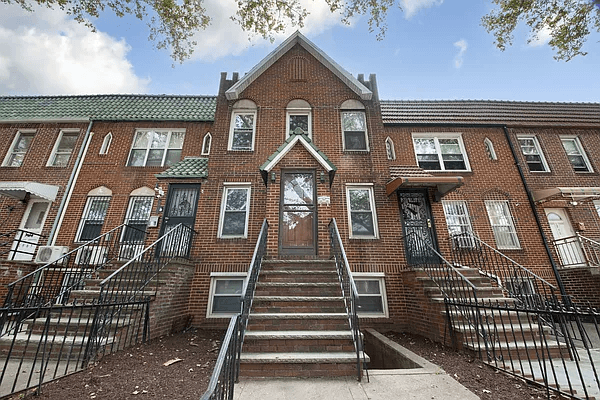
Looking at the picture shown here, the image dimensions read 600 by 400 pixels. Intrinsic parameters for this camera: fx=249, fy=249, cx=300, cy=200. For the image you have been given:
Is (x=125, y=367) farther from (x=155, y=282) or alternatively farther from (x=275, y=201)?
(x=275, y=201)

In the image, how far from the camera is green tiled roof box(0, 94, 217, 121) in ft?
36.1

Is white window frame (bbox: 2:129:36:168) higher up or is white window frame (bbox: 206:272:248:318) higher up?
white window frame (bbox: 2:129:36:168)

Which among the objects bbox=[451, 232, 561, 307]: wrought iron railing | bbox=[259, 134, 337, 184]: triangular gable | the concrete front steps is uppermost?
bbox=[259, 134, 337, 184]: triangular gable

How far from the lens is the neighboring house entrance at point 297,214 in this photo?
7176 millimetres

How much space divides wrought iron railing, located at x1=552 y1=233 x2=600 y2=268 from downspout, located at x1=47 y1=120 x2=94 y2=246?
1824 cm

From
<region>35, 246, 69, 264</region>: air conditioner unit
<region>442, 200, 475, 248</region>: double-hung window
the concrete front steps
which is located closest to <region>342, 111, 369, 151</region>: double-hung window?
<region>442, 200, 475, 248</region>: double-hung window

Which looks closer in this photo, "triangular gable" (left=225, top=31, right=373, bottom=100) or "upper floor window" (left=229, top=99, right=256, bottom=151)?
"upper floor window" (left=229, top=99, right=256, bottom=151)

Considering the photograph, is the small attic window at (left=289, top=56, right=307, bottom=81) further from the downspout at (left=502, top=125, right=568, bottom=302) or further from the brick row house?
the downspout at (left=502, top=125, right=568, bottom=302)

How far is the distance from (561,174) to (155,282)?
15.6 m

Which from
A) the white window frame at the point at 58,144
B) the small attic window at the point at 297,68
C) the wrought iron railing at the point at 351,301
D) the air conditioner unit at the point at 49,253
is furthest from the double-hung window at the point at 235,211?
the white window frame at the point at 58,144

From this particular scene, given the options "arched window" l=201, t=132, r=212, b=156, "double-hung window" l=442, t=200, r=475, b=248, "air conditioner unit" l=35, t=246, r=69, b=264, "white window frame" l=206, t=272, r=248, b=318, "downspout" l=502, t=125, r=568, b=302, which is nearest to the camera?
"white window frame" l=206, t=272, r=248, b=318

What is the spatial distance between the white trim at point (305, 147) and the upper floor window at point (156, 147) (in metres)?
5.37

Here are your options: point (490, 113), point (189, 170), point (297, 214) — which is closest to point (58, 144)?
point (189, 170)

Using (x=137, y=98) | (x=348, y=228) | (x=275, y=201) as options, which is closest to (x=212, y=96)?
(x=137, y=98)
